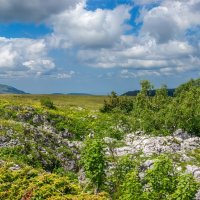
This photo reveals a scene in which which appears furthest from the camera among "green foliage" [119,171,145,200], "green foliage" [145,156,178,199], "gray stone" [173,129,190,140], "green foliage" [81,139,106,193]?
"gray stone" [173,129,190,140]

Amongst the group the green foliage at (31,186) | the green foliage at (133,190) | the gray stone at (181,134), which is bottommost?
the green foliage at (133,190)

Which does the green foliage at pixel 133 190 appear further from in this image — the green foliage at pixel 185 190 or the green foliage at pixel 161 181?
the green foliage at pixel 185 190

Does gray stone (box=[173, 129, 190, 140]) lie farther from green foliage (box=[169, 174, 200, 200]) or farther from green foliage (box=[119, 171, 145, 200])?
green foliage (box=[169, 174, 200, 200])

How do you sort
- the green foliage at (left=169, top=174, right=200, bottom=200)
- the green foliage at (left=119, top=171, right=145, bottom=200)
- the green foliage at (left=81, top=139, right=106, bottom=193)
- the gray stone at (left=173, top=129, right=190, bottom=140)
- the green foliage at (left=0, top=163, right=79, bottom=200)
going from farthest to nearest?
the gray stone at (left=173, top=129, right=190, bottom=140) < the green foliage at (left=81, top=139, right=106, bottom=193) < the green foliage at (left=119, top=171, right=145, bottom=200) < the green foliage at (left=169, top=174, right=200, bottom=200) < the green foliage at (left=0, top=163, right=79, bottom=200)

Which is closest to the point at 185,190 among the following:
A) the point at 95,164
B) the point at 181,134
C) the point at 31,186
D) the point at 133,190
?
the point at 133,190

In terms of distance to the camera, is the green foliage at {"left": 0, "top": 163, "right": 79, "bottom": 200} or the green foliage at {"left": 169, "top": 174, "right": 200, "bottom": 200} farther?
the green foliage at {"left": 169, "top": 174, "right": 200, "bottom": 200}

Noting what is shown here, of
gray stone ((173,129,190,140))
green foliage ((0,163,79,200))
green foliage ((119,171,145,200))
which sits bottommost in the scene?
green foliage ((119,171,145,200))

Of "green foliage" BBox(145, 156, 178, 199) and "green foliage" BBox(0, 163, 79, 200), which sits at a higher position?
"green foliage" BBox(0, 163, 79, 200)

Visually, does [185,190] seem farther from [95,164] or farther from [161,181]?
[95,164]

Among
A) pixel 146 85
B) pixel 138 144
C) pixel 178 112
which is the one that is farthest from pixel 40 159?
pixel 146 85

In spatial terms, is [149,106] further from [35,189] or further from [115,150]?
[35,189]

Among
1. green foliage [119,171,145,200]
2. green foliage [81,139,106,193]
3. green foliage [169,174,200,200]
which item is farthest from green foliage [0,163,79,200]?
green foliage [81,139,106,193]

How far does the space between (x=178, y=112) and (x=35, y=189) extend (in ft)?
257

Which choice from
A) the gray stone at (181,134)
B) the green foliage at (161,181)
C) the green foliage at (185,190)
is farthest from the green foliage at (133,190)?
the gray stone at (181,134)
